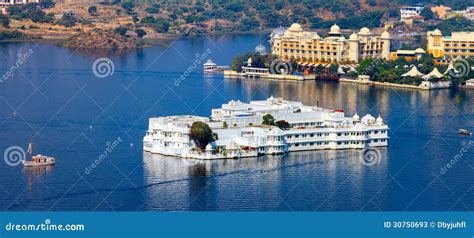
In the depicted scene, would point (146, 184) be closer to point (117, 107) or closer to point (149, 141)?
point (149, 141)

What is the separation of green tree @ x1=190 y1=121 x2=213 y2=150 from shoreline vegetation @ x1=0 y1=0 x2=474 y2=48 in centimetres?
1534

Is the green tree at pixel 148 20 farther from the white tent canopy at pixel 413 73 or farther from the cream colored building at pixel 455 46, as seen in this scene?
the white tent canopy at pixel 413 73

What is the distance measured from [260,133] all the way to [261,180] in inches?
50.4

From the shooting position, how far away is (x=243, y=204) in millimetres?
10227

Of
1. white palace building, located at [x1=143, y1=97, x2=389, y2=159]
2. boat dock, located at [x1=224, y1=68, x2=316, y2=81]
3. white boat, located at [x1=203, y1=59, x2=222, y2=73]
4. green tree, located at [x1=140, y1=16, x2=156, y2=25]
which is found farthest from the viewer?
green tree, located at [x1=140, y1=16, x2=156, y2=25]

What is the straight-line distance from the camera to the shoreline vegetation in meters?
29.3

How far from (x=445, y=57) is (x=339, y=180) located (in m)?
12.2

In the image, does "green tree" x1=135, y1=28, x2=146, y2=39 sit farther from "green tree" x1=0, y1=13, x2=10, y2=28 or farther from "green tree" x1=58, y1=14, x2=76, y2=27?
"green tree" x1=0, y1=13, x2=10, y2=28

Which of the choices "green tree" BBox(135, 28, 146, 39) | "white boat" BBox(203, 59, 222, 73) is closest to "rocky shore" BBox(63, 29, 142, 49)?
"green tree" BBox(135, 28, 146, 39)

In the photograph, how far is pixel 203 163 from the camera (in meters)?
12.0

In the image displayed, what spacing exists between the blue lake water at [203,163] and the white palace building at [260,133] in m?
0.15

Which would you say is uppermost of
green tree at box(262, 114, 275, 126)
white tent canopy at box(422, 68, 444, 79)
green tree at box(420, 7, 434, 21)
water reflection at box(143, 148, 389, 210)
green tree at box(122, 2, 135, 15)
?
green tree at box(122, 2, 135, 15)

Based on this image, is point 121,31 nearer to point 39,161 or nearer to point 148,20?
point 148,20

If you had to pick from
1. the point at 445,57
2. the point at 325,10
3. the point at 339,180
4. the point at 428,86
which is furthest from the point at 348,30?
the point at 339,180
